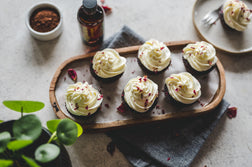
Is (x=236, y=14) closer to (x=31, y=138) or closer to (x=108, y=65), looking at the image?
(x=108, y=65)

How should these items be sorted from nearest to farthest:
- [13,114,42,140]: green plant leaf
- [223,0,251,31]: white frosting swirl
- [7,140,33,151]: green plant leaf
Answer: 1. [7,140,33,151]: green plant leaf
2. [13,114,42,140]: green plant leaf
3. [223,0,251,31]: white frosting swirl

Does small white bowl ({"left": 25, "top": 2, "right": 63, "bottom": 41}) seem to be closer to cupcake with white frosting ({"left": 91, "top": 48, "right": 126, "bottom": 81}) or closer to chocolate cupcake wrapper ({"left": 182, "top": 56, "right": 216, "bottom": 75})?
cupcake with white frosting ({"left": 91, "top": 48, "right": 126, "bottom": 81})

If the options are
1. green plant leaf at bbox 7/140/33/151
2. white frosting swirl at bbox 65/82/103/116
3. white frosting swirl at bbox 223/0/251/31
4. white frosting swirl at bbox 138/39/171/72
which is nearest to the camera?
green plant leaf at bbox 7/140/33/151

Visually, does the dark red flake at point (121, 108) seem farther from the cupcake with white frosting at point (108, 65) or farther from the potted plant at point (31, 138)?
the potted plant at point (31, 138)

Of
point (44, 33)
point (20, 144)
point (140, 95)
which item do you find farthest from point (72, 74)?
point (20, 144)

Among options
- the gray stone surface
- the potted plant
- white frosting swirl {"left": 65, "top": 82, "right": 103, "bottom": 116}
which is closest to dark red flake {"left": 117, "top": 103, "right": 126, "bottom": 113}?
white frosting swirl {"left": 65, "top": 82, "right": 103, "bottom": 116}

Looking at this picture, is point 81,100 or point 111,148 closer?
point 81,100

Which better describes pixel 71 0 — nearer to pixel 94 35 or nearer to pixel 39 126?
pixel 94 35
